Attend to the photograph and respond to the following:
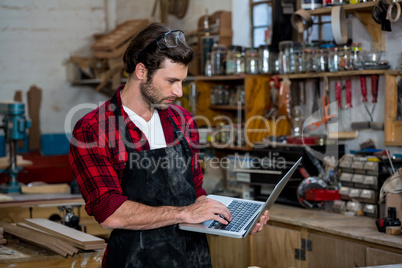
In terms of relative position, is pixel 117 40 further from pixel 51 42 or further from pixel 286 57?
pixel 286 57

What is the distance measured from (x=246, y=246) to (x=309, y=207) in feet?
1.58

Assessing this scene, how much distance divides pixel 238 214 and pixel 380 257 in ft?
3.60

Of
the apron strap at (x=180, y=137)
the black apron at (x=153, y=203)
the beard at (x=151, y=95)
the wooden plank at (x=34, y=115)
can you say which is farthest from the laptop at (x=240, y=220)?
the wooden plank at (x=34, y=115)

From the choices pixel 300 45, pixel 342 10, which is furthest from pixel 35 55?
pixel 342 10

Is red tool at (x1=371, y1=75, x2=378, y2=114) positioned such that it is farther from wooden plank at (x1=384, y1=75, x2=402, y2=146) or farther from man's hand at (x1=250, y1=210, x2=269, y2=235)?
man's hand at (x1=250, y1=210, x2=269, y2=235)

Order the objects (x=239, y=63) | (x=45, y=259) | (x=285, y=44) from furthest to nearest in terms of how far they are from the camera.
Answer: (x=239, y=63) → (x=285, y=44) → (x=45, y=259)

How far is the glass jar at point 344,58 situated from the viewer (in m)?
3.67

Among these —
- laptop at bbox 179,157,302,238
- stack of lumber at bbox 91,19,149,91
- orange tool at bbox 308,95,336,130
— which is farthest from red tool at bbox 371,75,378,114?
stack of lumber at bbox 91,19,149,91

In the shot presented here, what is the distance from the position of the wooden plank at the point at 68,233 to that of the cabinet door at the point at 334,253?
125 centimetres

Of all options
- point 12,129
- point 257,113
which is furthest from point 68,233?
point 257,113

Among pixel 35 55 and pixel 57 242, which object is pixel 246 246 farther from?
pixel 35 55

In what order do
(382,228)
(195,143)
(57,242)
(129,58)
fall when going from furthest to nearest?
(382,228) → (57,242) → (195,143) → (129,58)

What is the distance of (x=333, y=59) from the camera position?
12.4ft

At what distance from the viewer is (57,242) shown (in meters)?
2.72
